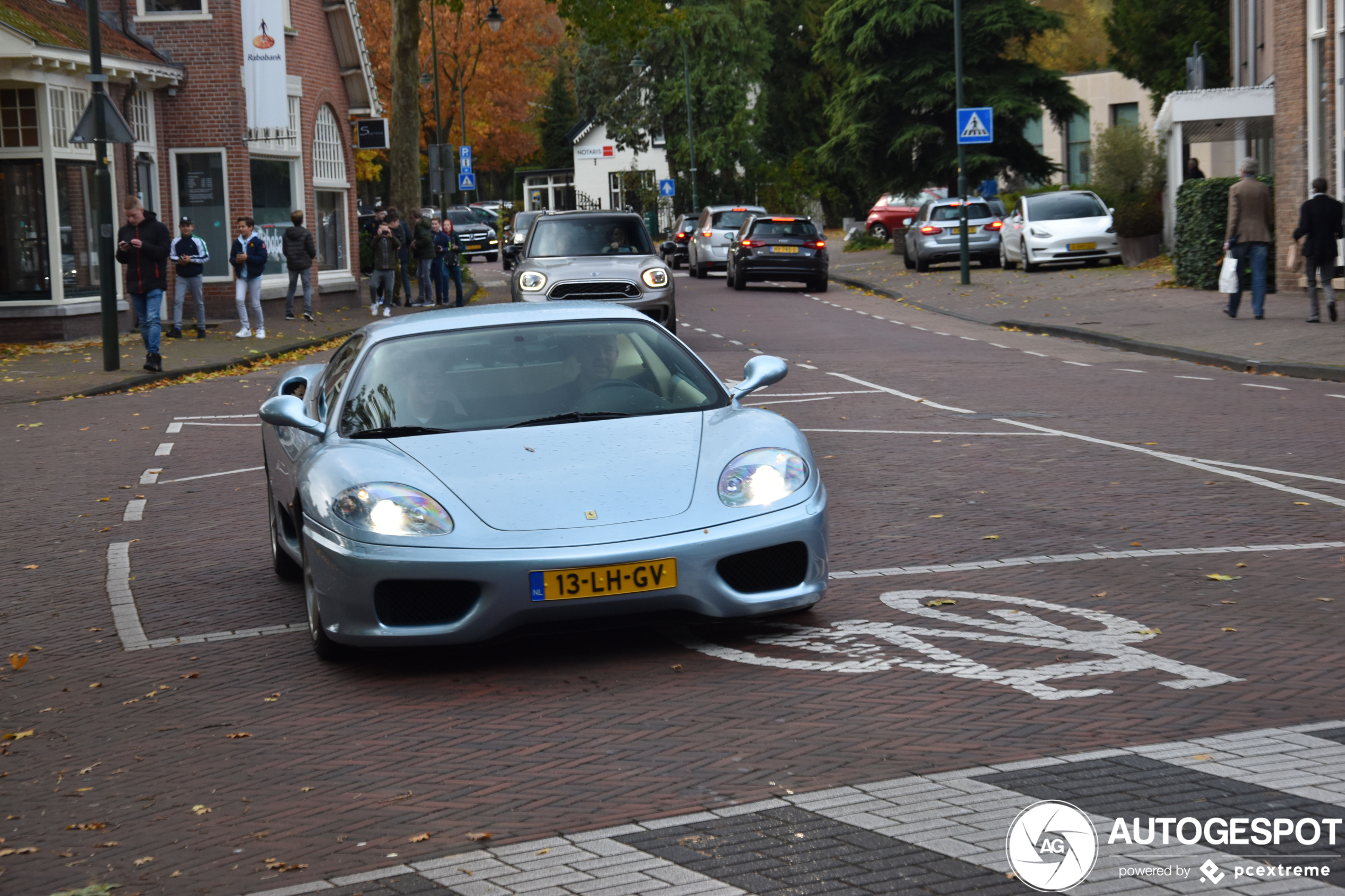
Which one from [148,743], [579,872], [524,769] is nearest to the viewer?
[579,872]

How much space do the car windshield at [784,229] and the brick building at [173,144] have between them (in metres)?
9.15

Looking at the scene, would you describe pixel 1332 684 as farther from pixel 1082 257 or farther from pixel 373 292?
pixel 1082 257

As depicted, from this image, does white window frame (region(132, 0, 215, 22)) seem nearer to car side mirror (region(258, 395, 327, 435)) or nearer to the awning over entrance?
the awning over entrance

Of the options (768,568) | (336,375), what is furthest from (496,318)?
(768,568)

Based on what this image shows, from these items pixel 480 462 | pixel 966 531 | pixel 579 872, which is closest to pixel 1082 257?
pixel 966 531

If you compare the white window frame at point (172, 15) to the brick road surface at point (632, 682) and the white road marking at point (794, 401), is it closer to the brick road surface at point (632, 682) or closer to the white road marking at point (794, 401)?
the white road marking at point (794, 401)

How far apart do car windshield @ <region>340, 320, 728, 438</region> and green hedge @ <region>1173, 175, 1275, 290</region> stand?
65.2ft

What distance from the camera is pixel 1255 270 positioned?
2170 cm

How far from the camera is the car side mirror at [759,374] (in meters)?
7.25

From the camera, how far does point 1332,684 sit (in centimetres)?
550

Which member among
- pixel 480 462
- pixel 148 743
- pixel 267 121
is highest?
pixel 267 121

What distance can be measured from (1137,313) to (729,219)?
21.2 meters

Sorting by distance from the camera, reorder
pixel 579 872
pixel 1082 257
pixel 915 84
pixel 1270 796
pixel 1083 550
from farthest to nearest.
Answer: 1. pixel 915 84
2. pixel 1082 257
3. pixel 1083 550
4. pixel 1270 796
5. pixel 579 872

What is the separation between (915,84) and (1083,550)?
44.5 meters
